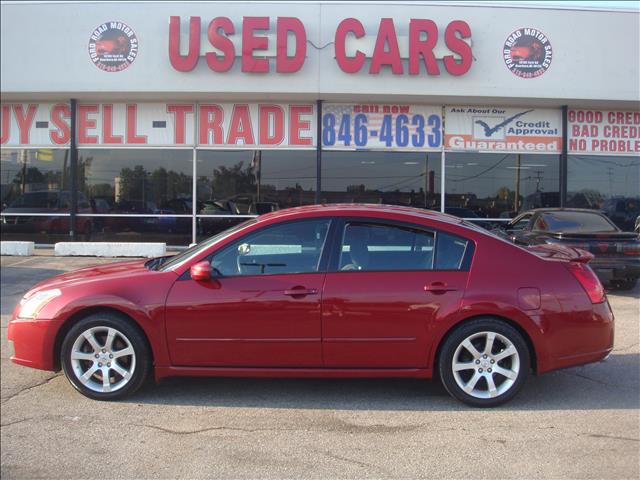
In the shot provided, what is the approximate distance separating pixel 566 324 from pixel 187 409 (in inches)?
121

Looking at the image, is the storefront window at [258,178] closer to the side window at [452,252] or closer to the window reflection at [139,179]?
the window reflection at [139,179]

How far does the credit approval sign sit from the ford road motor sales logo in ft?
3.96

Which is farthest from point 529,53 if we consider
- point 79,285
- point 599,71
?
point 79,285

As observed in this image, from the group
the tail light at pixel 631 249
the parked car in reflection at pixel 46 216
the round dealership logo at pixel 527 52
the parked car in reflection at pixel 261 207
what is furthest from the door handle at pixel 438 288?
the parked car in reflection at pixel 46 216

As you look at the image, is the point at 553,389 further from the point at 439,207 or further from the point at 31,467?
the point at 439,207

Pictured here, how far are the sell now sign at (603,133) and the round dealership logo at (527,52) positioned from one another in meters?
1.86

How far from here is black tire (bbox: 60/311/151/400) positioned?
4535mm

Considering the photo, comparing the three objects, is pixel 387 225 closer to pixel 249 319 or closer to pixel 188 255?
pixel 249 319

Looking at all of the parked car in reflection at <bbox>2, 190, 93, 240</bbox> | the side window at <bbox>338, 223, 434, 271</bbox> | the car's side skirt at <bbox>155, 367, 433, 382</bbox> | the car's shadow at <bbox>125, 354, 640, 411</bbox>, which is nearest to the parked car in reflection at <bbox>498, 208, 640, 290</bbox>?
the car's shadow at <bbox>125, 354, 640, 411</bbox>

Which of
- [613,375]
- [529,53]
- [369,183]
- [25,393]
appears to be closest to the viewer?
[25,393]

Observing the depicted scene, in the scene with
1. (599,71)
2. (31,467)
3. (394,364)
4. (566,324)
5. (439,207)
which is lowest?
(31,467)

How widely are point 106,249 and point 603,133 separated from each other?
12.4 metres

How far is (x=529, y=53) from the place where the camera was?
1302 cm

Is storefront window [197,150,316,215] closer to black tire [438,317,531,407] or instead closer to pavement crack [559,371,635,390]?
pavement crack [559,371,635,390]
